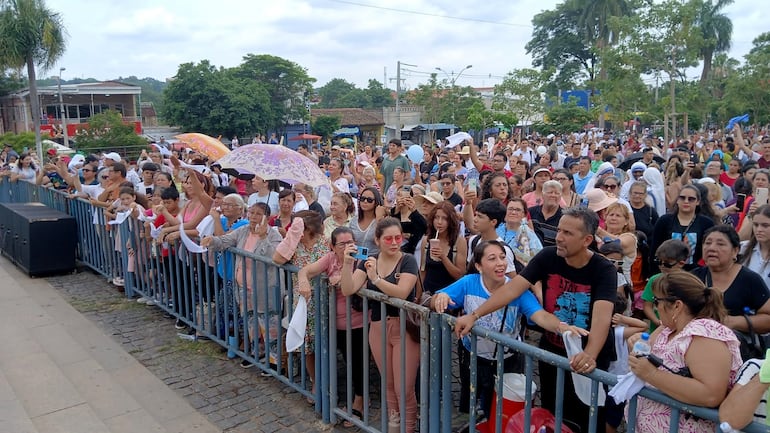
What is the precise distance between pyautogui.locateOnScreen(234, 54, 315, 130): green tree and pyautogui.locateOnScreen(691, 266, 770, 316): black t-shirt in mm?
55447

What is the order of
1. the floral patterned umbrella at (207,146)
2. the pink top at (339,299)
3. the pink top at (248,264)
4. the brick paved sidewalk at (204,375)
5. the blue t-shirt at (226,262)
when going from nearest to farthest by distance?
1. the pink top at (339,299)
2. the brick paved sidewalk at (204,375)
3. the pink top at (248,264)
4. the blue t-shirt at (226,262)
5. the floral patterned umbrella at (207,146)

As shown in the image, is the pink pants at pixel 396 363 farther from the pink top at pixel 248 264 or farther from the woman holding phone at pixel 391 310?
the pink top at pixel 248 264

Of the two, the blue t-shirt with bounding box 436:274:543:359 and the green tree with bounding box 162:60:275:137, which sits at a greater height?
the green tree with bounding box 162:60:275:137

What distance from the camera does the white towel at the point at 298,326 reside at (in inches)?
179

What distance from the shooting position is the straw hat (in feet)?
18.5

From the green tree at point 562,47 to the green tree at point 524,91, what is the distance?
62.2 ft

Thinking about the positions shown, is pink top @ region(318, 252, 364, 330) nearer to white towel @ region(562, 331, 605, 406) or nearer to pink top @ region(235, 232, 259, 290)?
pink top @ region(235, 232, 259, 290)

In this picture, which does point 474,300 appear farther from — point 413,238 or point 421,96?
point 421,96

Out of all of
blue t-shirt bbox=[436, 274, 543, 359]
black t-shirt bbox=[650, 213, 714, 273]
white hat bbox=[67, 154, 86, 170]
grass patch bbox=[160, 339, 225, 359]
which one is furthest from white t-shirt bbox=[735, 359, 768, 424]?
white hat bbox=[67, 154, 86, 170]

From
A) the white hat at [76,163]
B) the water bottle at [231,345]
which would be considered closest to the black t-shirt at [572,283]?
the water bottle at [231,345]

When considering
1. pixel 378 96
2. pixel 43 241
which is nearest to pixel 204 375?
pixel 43 241

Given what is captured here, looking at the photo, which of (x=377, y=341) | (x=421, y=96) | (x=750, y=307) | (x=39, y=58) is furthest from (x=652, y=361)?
(x=421, y=96)

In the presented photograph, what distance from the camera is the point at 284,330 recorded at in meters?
5.15

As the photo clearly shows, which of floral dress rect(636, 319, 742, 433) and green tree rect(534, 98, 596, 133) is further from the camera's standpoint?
green tree rect(534, 98, 596, 133)
